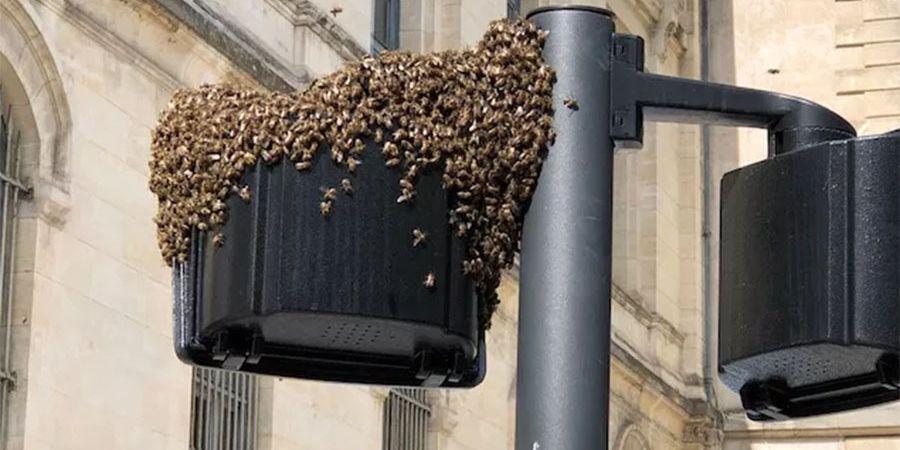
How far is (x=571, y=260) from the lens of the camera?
3.02 metres

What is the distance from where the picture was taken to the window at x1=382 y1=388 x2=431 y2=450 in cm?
1770

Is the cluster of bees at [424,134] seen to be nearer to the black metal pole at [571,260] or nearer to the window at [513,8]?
the black metal pole at [571,260]

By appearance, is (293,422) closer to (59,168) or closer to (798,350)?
Answer: (59,168)

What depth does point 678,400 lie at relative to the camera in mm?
24297

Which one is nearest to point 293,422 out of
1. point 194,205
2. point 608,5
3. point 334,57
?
point 334,57

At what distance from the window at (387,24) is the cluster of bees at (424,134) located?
50.4ft

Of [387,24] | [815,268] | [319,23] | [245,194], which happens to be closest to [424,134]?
[245,194]

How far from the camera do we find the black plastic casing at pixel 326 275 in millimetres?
2922

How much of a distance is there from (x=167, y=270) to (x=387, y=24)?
503 centimetres

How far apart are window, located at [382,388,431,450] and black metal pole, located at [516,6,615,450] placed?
14499 mm

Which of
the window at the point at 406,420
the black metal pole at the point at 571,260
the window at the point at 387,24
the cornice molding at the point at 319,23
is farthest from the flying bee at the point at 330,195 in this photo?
the window at the point at 387,24

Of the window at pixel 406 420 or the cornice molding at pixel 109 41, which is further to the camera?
the window at pixel 406 420

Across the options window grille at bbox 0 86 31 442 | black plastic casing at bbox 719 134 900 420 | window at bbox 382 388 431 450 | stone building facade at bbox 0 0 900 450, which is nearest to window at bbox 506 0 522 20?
stone building facade at bbox 0 0 900 450

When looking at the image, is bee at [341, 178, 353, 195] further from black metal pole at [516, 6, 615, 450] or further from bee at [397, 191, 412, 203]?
black metal pole at [516, 6, 615, 450]
